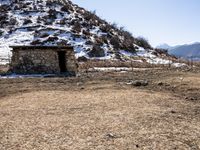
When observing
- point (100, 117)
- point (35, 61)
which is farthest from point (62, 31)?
point (100, 117)

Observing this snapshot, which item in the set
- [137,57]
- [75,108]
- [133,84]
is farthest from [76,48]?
[75,108]

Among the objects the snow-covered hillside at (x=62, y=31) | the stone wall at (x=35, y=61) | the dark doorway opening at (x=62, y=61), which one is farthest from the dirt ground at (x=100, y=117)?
the snow-covered hillside at (x=62, y=31)

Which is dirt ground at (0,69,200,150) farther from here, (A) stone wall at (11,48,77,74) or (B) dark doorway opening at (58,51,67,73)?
(B) dark doorway opening at (58,51,67,73)

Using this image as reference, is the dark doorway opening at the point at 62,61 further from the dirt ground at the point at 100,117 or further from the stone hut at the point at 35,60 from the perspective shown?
the dirt ground at the point at 100,117

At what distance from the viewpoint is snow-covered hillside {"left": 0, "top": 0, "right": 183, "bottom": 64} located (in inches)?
2275

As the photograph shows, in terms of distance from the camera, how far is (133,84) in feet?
84.6

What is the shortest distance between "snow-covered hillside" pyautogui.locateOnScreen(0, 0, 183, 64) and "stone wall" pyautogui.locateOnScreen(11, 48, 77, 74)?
47.4 ft

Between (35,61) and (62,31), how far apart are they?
2882 cm

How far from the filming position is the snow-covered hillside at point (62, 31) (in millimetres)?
57781

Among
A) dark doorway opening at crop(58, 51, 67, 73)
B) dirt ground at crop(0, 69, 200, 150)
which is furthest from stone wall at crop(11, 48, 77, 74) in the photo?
dirt ground at crop(0, 69, 200, 150)

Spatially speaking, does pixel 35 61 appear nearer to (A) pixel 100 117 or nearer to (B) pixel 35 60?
(B) pixel 35 60

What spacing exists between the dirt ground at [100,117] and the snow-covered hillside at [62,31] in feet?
92.6

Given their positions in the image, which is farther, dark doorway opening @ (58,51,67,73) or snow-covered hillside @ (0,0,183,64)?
snow-covered hillside @ (0,0,183,64)

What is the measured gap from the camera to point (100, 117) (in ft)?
51.3
